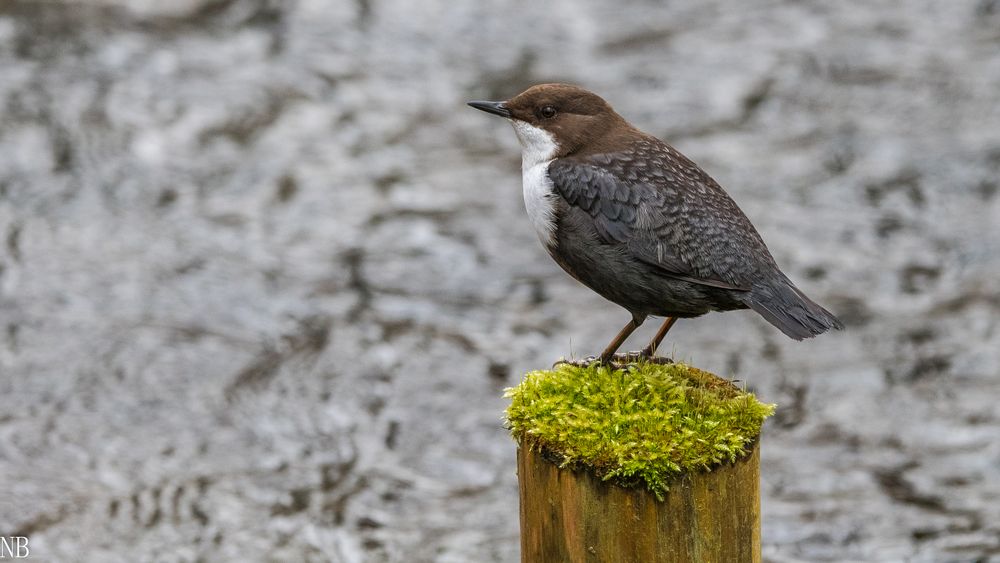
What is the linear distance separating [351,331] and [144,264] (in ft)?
5.29

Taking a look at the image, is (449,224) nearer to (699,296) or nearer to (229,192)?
(229,192)

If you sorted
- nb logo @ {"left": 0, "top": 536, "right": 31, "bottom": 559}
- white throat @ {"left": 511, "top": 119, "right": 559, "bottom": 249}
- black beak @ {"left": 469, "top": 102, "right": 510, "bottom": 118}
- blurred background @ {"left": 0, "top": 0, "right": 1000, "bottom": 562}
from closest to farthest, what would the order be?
white throat @ {"left": 511, "top": 119, "right": 559, "bottom": 249} → black beak @ {"left": 469, "top": 102, "right": 510, "bottom": 118} → nb logo @ {"left": 0, "top": 536, "right": 31, "bottom": 559} → blurred background @ {"left": 0, "top": 0, "right": 1000, "bottom": 562}

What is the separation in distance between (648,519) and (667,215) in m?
1.10

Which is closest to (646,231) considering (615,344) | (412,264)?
(615,344)

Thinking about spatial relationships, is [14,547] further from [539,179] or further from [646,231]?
[646,231]

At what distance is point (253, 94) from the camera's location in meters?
10.6

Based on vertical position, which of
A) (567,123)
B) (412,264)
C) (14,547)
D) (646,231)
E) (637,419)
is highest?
(567,123)

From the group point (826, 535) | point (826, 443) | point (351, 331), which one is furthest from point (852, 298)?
point (351, 331)

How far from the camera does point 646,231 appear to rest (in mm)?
4066

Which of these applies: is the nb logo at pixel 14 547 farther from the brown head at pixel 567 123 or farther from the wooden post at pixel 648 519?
the wooden post at pixel 648 519

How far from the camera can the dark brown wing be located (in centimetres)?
399

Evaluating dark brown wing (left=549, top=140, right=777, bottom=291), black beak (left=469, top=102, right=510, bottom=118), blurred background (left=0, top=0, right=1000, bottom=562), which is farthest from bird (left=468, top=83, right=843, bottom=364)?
blurred background (left=0, top=0, right=1000, bottom=562)

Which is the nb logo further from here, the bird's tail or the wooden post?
the bird's tail

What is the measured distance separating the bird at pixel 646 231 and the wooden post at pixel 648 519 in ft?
1.94
